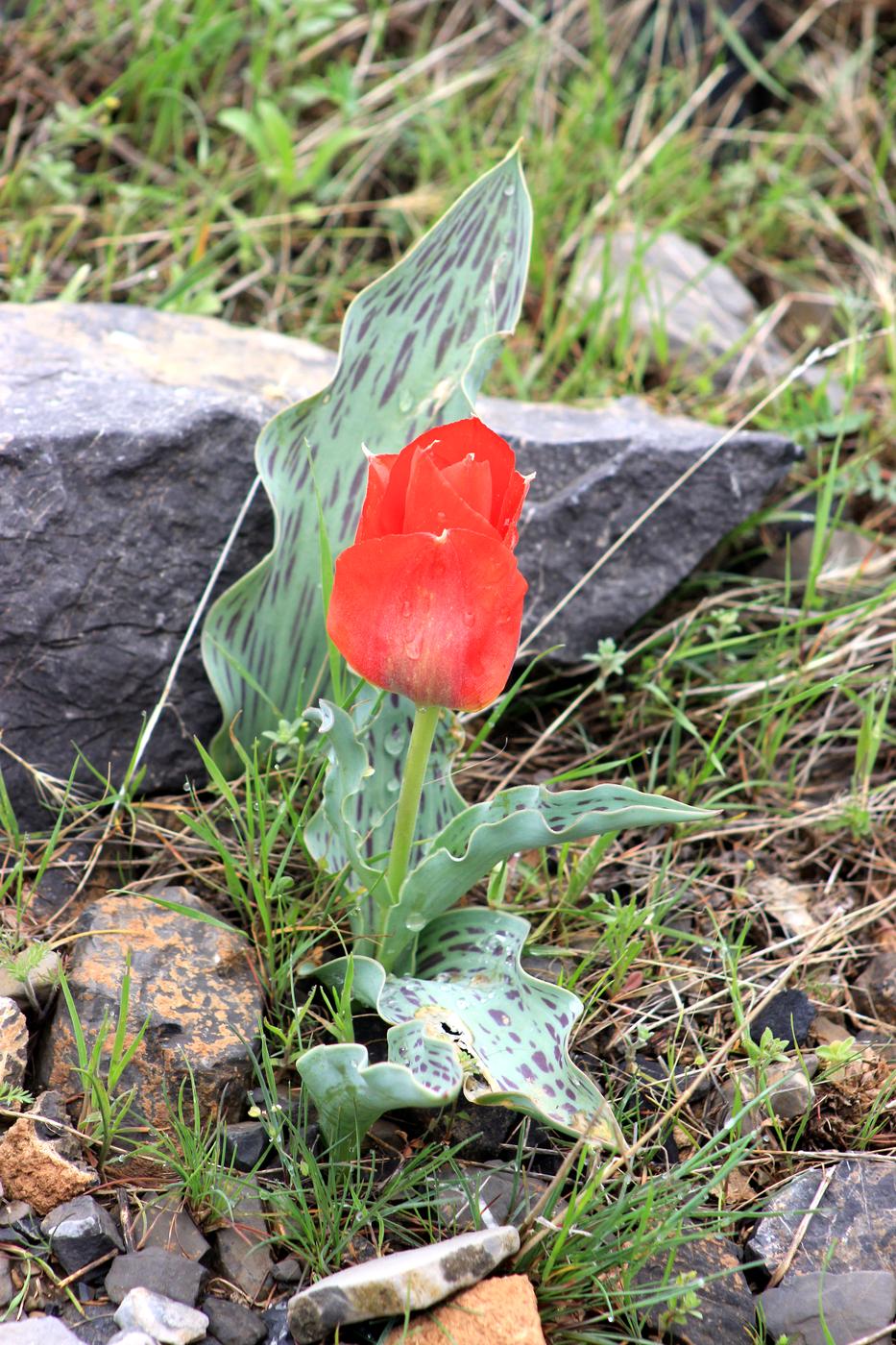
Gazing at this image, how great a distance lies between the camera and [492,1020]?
1.36 meters

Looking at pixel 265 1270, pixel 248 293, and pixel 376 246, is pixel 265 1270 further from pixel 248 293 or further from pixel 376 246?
pixel 376 246

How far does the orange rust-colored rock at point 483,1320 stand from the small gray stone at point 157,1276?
8.3 inches

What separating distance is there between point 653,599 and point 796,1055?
81 centimetres

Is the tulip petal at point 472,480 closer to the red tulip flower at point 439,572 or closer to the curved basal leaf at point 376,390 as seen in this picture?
the red tulip flower at point 439,572

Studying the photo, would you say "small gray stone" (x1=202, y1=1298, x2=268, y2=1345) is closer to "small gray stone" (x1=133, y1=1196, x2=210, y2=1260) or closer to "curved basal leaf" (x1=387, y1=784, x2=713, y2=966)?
"small gray stone" (x1=133, y1=1196, x2=210, y2=1260)

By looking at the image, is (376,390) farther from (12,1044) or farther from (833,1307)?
(833,1307)

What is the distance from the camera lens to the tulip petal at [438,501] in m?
1.13

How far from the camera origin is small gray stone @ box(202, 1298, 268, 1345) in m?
1.22

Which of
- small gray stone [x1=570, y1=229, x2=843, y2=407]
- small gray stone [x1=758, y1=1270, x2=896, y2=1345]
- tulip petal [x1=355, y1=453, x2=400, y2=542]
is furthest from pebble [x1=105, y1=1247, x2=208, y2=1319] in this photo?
small gray stone [x1=570, y1=229, x2=843, y2=407]

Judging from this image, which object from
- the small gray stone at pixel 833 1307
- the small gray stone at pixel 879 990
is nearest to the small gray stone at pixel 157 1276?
the small gray stone at pixel 833 1307

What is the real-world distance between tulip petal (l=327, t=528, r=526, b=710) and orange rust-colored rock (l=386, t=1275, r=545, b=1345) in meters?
0.58

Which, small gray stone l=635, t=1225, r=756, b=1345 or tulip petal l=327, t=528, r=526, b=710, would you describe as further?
small gray stone l=635, t=1225, r=756, b=1345

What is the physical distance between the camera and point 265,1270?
1286 mm

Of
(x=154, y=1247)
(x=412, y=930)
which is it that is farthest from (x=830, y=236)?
(x=154, y=1247)
